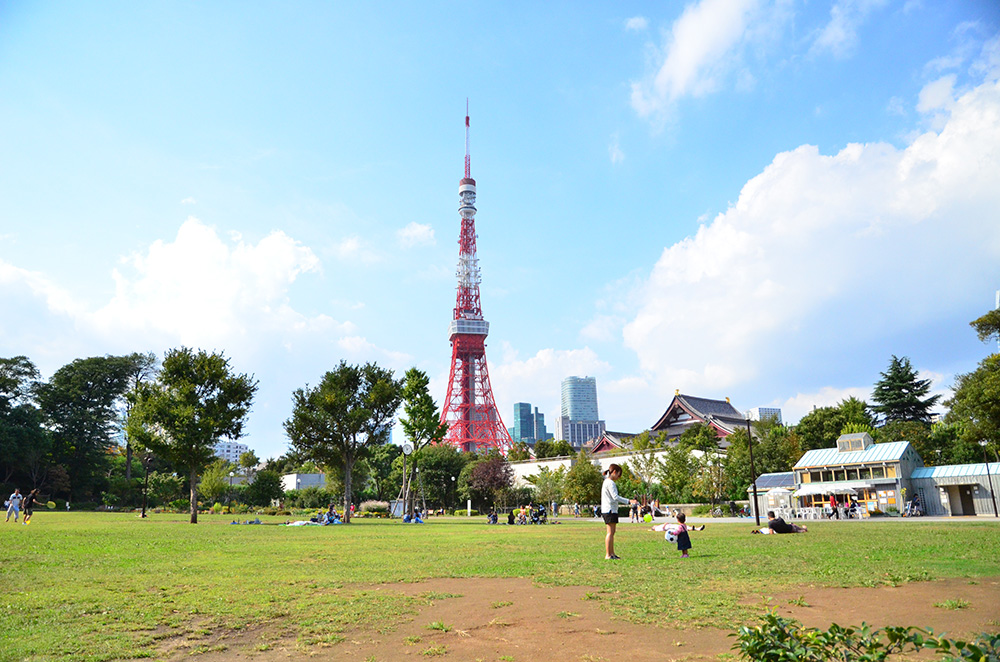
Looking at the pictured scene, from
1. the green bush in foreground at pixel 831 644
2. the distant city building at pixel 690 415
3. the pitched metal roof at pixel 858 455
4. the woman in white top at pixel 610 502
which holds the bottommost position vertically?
the green bush in foreground at pixel 831 644

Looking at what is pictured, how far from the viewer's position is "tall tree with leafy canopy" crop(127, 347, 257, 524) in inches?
1308

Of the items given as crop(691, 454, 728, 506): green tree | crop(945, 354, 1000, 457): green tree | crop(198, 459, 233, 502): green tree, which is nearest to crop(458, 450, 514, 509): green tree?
crop(691, 454, 728, 506): green tree

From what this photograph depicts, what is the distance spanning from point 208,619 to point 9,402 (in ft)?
243

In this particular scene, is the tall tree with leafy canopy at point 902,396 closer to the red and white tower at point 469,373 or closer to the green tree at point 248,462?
the red and white tower at point 469,373

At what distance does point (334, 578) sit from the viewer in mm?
9852

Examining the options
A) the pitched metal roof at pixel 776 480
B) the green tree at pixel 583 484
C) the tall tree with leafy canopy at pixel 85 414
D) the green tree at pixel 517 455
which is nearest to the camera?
the pitched metal roof at pixel 776 480

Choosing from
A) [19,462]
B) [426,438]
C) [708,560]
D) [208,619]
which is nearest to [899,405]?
[426,438]

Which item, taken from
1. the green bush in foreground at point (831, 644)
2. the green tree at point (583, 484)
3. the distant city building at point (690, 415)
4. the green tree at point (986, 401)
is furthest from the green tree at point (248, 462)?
the green bush in foreground at point (831, 644)

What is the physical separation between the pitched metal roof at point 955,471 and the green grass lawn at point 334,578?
24593 millimetres

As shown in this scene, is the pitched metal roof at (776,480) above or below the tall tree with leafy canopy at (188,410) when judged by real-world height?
below

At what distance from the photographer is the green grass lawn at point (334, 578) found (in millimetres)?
6312

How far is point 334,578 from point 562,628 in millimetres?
4944

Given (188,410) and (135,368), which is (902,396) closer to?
(188,410)

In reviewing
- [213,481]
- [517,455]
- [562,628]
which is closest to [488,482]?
[517,455]
